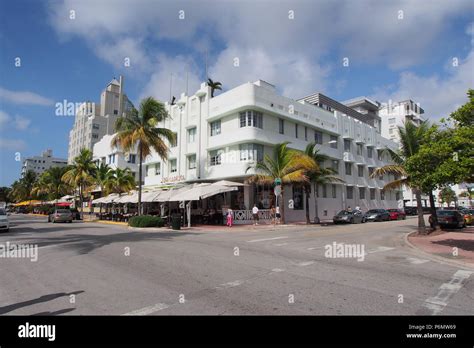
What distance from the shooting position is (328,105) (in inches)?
2009

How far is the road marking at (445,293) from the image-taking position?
564 cm

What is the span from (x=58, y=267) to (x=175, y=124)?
101ft

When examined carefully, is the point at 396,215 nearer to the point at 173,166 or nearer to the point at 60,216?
the point at 173,166

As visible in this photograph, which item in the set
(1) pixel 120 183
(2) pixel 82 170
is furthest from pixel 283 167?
(2) pixel 82 170

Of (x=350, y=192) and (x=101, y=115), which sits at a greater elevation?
(x=101, y=115)

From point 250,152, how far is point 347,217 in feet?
39.0

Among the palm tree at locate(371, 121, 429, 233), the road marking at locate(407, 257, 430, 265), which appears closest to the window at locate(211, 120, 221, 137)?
the palm tree at locate(371, 121, 429, 233)

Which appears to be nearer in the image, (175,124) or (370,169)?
(175,124)

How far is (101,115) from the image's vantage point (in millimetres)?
101438

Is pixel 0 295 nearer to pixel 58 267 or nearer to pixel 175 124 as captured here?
pixel 58 267

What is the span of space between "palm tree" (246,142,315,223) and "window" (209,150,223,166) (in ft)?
16.9

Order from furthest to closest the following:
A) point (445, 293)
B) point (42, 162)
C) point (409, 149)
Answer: point (42, 162)
point (409, 149)
point (445, 293)
